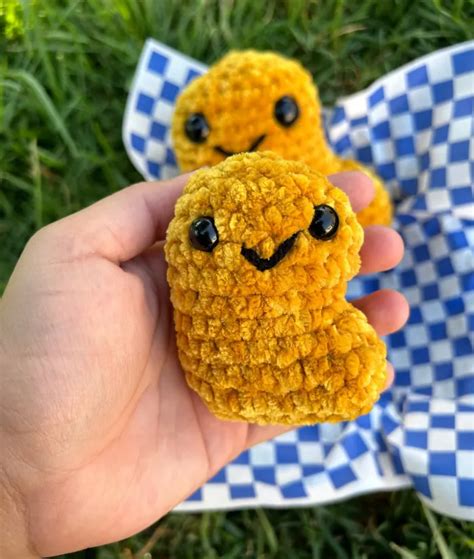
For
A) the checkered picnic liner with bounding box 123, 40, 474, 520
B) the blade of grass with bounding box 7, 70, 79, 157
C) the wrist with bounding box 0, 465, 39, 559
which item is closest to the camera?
the wrist with bounding box 0, 465, 39, 559

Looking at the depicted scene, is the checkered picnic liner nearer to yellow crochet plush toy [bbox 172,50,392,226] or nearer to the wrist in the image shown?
yellow crochet plush toy [bbox 172,50,392,226]

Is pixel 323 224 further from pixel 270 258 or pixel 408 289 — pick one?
pixel 408 289

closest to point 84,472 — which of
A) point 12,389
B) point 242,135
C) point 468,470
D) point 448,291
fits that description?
point 12,389

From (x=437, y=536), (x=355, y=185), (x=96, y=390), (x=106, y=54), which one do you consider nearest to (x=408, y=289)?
(x=355, y=185)

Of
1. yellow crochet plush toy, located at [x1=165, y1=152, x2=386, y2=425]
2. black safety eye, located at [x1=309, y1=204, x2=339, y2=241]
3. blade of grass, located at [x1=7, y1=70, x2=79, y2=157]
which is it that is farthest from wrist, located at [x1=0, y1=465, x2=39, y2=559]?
blade of grass, located at [x1=7, y1=70, x2=79, y2=157]

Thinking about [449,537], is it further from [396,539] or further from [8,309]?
[8,309]

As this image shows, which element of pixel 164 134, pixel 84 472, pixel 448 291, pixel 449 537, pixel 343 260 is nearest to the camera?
pixel 343 260
